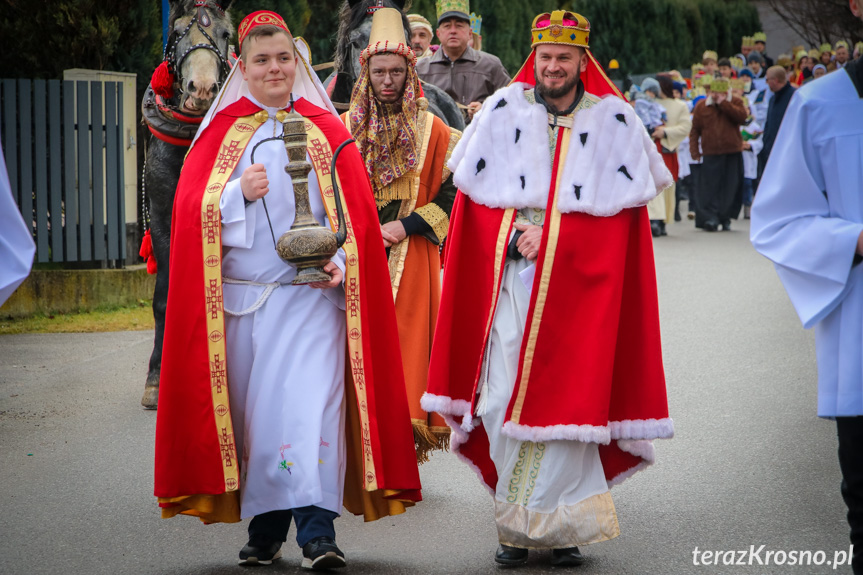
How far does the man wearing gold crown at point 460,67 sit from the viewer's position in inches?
357

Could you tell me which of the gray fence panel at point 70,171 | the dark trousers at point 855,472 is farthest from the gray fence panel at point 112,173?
the dark trousers at point 855,472

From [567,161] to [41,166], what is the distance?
25.5 ft

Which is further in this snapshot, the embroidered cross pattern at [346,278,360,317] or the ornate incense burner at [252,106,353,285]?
the embroidered cross pattern at [346,278,360,317]

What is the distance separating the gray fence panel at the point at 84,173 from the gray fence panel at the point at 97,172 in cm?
5

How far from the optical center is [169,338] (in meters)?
4.60

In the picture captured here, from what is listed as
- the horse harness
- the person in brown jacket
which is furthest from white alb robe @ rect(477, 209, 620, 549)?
the person in brown jacket

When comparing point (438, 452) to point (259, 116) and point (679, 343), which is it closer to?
point (259, 116)

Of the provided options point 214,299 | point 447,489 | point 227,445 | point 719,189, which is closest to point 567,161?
point 214,299

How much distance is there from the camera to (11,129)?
11.2 metres

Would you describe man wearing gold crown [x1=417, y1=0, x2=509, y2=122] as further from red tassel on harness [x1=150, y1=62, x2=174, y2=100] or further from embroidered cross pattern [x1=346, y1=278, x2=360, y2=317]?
embroidered cross pattern [x1=346, y1=278, x2=360, y2=317]

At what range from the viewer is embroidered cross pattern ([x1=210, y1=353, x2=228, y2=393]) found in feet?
14.9

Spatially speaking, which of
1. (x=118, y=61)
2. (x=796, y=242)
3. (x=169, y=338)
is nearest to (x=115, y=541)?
(x=169, y=338)

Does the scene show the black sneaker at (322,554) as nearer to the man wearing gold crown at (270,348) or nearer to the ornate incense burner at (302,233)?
the man wearing gold crown at (270,348)

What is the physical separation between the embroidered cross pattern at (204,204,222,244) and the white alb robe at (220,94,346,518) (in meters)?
0.03
